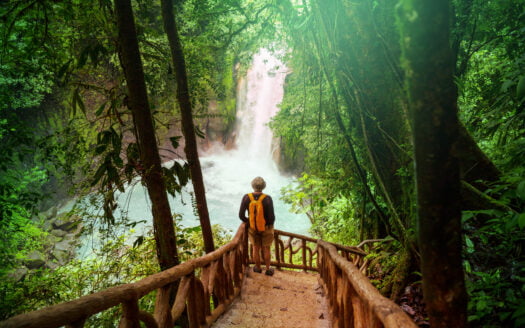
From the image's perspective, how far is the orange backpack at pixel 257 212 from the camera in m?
4.90

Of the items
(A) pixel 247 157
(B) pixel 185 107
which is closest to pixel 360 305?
(B) pixel 185 107

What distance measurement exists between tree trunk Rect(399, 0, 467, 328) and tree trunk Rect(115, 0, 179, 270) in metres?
2.45

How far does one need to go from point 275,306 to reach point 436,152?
12.1ft

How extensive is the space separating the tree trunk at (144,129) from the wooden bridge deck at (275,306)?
4.02ft

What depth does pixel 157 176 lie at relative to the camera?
9.76 ft

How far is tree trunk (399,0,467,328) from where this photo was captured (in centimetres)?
107

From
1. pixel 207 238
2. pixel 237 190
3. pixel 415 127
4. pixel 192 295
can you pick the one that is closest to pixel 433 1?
pixel 415 127

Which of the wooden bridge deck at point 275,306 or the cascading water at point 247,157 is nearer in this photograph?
the wooden bridge deck at point 275,306

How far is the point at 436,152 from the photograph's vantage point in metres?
1.13

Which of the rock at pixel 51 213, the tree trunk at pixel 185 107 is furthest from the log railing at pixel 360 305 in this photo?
the rock at pixel 51 213

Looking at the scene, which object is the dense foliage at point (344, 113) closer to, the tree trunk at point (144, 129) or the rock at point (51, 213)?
the tree trunk at point (144, 129)

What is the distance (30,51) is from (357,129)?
3.96m

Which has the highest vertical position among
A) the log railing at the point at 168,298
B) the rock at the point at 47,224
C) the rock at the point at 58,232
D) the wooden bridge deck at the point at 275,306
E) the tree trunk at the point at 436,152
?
the tree trunk at the point at 436,152

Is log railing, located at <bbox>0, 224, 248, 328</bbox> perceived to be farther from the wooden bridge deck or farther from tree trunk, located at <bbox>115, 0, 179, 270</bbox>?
tree trunk, located at <bbox>115, 0, 179, 270</bbox>
